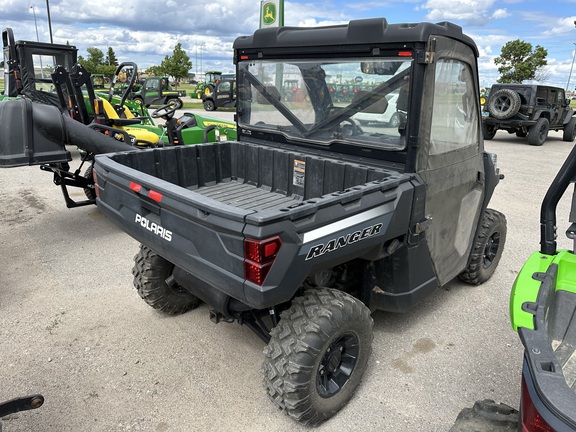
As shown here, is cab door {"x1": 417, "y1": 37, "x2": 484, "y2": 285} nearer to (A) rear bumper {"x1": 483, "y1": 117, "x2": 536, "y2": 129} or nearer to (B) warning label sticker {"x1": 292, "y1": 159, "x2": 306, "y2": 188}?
(B) warning label sticker {"x1": 292, "y1": 159, "x2": 306, "y2": 188}

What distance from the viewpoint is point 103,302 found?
3.96m

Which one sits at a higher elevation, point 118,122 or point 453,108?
point 453,108

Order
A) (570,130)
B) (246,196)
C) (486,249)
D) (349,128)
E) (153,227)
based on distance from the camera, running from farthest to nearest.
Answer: (570,130)
(486,249)
(246,196)
(349,128)
(153,227)

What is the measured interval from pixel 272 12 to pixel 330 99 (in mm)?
8596

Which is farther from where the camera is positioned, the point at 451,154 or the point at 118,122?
the point at 118,122

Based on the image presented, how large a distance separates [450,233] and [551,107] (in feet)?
45.8

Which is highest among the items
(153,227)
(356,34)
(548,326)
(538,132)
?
(356,34)

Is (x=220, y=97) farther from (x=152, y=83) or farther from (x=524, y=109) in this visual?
(x=524, y=109)

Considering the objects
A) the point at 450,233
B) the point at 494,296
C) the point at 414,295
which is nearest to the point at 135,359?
the point at 414,295

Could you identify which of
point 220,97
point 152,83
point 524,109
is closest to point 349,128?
point 524,109

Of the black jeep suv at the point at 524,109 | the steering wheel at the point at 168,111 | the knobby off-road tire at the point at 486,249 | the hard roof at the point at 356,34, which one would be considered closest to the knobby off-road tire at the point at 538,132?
the black jeep suv at the point at 524,109

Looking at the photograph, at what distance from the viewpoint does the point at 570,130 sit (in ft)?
52.6

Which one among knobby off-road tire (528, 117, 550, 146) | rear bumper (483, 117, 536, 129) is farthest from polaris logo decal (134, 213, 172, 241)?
knobby off-road tire (528, 117, 550, 146)

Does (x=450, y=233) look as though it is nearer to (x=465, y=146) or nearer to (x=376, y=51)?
(x=465, y=146)
